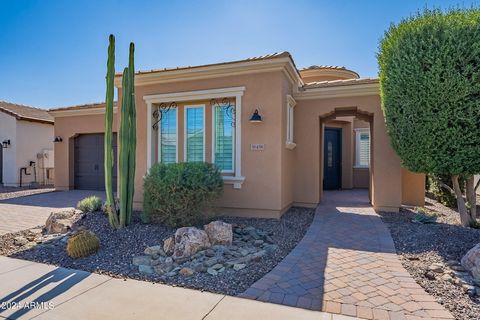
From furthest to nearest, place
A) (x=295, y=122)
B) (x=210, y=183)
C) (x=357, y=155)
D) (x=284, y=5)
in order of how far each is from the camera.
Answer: (x=357, y=155)
(x=295, y=122)
(x=284, y=5)
(x=210, y=183)

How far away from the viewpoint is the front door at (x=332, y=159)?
13758 mm

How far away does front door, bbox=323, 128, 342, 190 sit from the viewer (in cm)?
1376

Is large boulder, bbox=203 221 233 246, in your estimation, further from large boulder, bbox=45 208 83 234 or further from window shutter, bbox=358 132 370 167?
window shutter, bbox=358 132 370 167

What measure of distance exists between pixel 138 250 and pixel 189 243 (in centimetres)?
102

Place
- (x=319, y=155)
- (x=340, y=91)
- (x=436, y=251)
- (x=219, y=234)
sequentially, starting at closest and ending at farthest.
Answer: (x=436, y=251) < (x=219, y=234) < (x=340, y=91) < (x=319, y=155)

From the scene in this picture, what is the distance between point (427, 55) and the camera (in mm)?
5777

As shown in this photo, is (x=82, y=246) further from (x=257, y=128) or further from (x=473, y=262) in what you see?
(x=473, y=262)

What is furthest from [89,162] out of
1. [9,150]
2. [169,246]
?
[169,246]

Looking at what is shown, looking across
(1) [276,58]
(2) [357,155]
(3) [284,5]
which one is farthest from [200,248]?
(2) [357,155]


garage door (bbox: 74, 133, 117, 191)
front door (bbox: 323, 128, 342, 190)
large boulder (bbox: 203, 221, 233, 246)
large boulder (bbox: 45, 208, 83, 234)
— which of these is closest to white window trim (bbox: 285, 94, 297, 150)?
large boulder (bbox: 203, 221, 233, 246)

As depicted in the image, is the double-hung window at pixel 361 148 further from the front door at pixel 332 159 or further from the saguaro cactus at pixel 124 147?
the saguaro cactus at pixel 124 147

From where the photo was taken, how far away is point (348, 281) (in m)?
3.91

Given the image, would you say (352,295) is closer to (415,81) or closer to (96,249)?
(96,249)

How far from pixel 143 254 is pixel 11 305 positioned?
191cm
